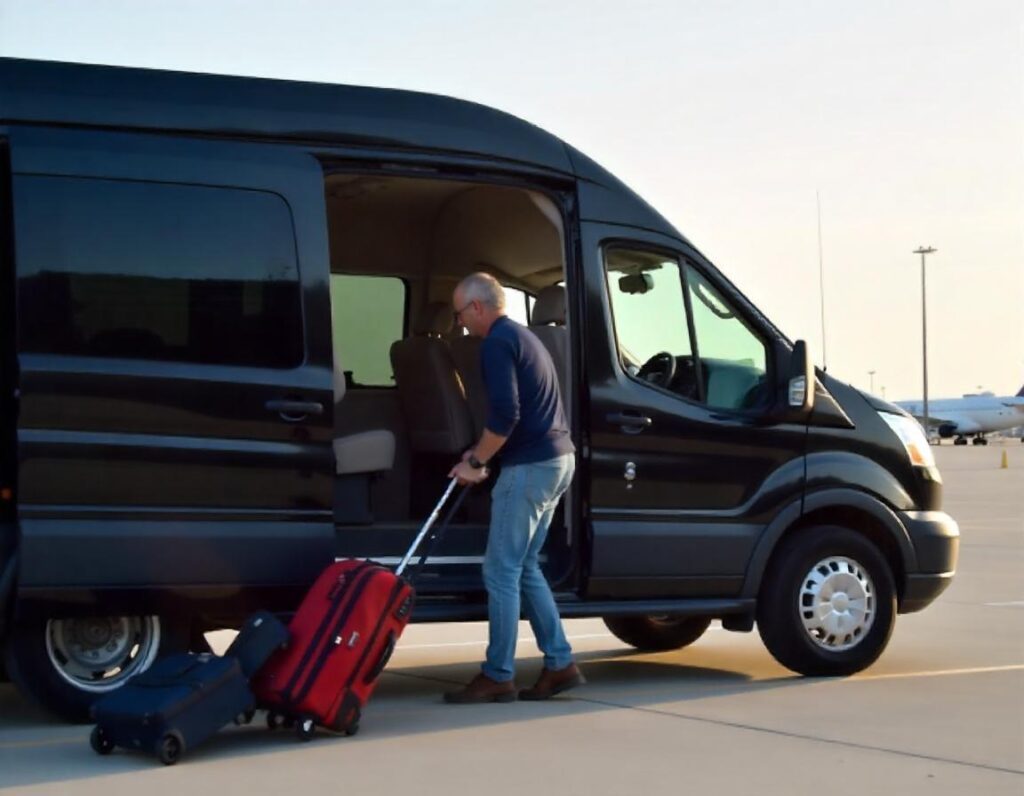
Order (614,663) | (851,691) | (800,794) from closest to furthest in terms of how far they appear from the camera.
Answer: (800,794) → (851,691) → (614,663)

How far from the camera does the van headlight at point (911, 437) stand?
29.9ft

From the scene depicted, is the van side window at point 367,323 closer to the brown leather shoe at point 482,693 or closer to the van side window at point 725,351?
the van side window at point 725,351

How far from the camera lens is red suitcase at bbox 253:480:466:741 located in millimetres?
6898

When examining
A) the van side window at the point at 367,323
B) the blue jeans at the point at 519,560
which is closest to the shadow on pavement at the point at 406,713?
the blue jeans at the point at 519,560

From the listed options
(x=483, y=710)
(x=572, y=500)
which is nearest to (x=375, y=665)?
(x=483, y=710)

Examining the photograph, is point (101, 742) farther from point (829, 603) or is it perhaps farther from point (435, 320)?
point (435, 320)

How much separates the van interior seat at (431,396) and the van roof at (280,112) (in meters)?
1.44

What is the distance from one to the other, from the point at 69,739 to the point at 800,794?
2.83 metres

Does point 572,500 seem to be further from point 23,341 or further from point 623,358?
point 23,341

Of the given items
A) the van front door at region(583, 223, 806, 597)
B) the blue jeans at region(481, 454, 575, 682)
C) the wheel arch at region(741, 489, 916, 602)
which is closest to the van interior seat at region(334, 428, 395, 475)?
the blue jeans at region(481, 454, 575, 682)

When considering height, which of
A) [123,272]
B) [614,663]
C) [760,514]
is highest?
[123,272]

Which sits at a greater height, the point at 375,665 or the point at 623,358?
the point at 623,358

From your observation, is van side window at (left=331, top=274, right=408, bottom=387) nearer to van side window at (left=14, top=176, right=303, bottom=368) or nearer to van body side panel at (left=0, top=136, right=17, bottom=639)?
van side window at (left=14, top=176, right=303, bottom=368)

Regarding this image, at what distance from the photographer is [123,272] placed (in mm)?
7254
